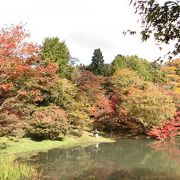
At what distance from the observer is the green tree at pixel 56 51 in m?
34.2

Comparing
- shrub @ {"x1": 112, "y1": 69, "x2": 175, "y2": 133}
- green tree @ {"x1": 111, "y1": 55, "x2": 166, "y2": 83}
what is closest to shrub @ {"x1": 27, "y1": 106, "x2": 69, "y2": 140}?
shrub @ {"x1": 112, "y1": 69, "x2": 175, "y2": 133}

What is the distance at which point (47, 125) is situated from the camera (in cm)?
2523

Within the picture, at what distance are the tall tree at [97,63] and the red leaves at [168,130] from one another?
16765mm

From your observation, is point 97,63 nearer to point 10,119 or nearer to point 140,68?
point 140,68

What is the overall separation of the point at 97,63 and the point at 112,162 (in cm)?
3135

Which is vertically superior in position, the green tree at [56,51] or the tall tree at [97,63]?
the tall tree at [97,63]

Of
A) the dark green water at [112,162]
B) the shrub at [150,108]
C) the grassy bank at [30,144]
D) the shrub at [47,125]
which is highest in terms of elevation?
the shrub at [150,108]

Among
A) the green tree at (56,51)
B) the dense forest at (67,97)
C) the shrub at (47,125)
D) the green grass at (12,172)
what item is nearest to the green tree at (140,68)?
the dense forest at (67,97)

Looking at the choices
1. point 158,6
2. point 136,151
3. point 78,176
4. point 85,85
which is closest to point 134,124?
point 85,85

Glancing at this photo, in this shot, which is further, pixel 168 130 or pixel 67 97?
pixel 168 130

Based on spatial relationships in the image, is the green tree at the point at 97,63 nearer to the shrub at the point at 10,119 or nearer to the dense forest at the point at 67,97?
the dense forest at the point at 67,97

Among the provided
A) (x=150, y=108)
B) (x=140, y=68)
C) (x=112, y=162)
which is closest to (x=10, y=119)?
(x=112, y=162)

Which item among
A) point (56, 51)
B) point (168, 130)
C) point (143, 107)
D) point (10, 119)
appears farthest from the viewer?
point (56, 51)

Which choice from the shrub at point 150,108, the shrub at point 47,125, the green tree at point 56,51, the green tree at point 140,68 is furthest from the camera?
the green tree at point 140,68
